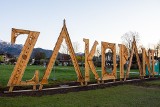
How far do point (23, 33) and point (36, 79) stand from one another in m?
2.37

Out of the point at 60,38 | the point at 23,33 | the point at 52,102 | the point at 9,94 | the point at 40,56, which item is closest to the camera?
the point at 52,102

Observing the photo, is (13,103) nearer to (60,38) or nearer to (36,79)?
(36,79)

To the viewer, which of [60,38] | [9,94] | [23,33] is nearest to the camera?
[9,94]

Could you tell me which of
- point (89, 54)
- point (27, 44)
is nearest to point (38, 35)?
point (27, 44)

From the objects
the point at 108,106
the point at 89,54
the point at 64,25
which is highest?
the point at 64,25

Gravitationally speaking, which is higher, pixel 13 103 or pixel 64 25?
pixel 64 25

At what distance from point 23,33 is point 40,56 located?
89.7m

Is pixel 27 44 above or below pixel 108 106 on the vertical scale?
above

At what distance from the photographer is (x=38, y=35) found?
1362 centimetres

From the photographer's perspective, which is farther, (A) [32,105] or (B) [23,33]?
(B) [23,33]

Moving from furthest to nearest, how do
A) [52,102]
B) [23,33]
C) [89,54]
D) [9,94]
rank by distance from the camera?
[89,54]
[23,33]
[9,94]
[52,102]

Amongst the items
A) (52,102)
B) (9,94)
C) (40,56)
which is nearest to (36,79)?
(9,94)

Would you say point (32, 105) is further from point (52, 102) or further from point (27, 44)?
point (27, 44)

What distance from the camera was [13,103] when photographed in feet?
32.2
